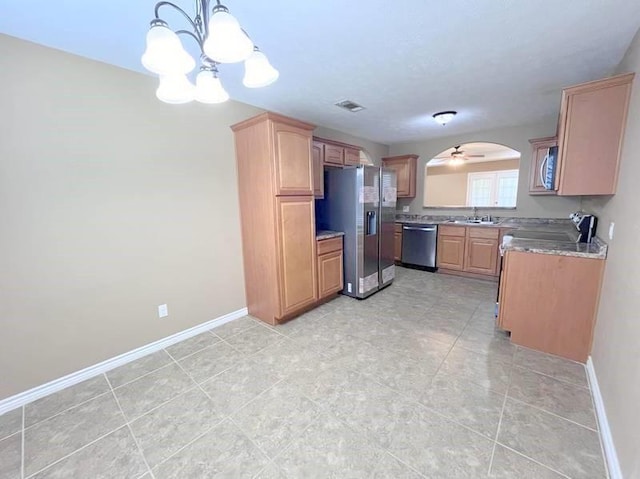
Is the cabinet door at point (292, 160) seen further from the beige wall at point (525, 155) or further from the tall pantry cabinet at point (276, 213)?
the beige wall at point (525, 155)

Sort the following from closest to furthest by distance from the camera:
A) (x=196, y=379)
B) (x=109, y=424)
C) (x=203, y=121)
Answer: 1. (x=109, y=424)
2. (x=196, y=379)
3. (x=203, y=121)

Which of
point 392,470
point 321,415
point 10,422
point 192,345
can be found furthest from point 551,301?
point 10,422

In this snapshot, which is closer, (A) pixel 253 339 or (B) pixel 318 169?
(A) pixel 253 339

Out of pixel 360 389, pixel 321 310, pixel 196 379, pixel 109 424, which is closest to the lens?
pixel 109 424

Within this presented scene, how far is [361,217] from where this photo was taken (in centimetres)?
342

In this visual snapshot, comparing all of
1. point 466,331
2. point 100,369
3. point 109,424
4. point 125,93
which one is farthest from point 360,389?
point 125,93

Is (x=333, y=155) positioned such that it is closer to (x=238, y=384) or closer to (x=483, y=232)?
(x=483, y=232)

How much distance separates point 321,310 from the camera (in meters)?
3.31

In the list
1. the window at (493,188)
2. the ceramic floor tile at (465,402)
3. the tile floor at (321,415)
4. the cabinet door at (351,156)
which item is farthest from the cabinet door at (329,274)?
the window at (493,188)

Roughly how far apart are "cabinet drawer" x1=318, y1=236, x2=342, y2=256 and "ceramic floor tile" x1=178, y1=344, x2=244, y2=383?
146 centimetres

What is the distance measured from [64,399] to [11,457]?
451mm

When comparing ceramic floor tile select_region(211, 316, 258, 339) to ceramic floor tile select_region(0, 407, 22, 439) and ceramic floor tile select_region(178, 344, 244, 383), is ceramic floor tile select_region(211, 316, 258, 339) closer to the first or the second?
ceramic floor tile select_region(178, 344, 244, 383)

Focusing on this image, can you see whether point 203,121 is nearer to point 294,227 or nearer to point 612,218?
point 294,227

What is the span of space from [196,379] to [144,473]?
725mm
